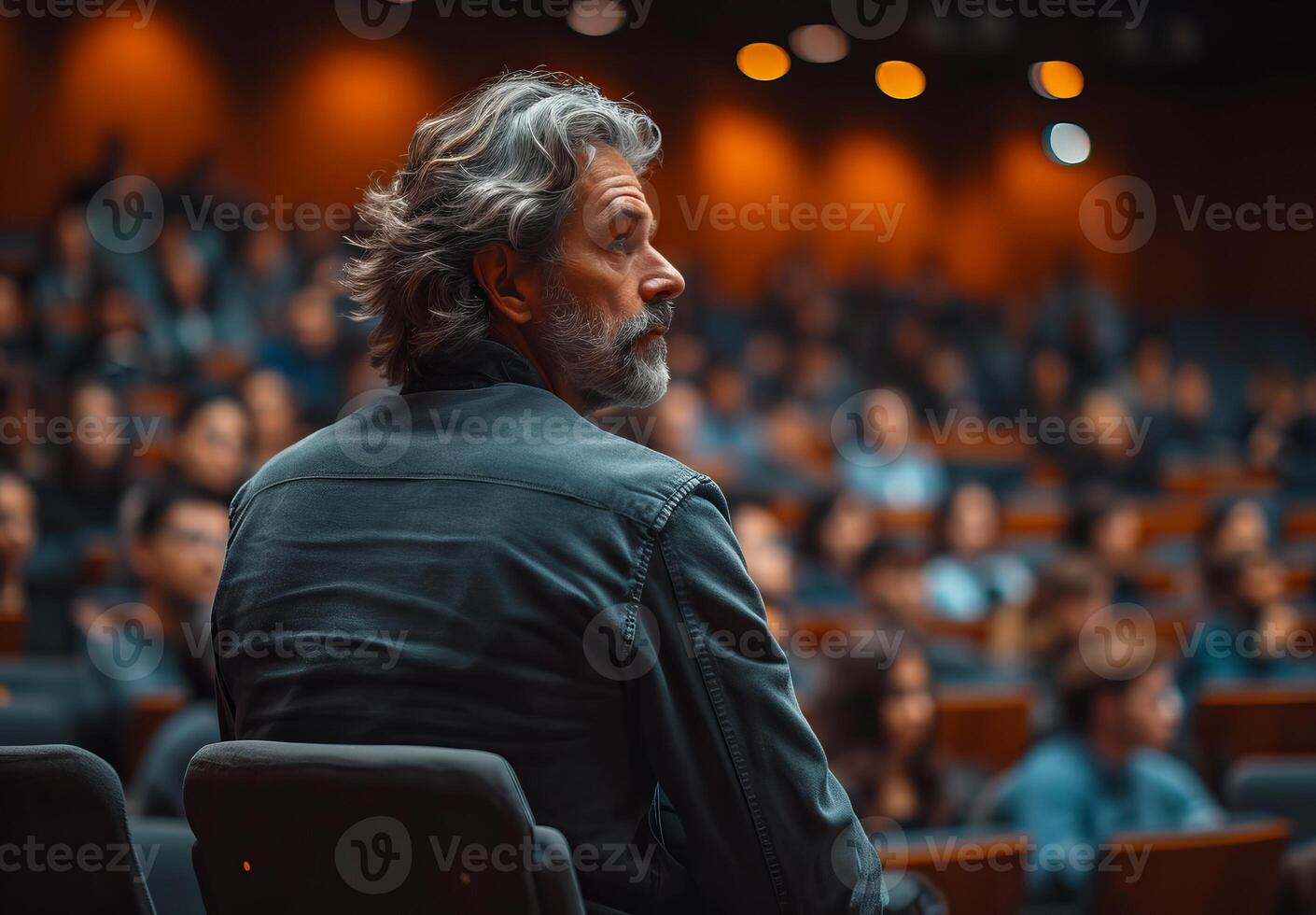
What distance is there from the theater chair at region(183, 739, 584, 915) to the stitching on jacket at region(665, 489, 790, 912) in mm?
139

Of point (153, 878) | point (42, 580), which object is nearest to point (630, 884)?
point (153, 878)

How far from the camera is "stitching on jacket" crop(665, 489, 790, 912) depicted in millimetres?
916

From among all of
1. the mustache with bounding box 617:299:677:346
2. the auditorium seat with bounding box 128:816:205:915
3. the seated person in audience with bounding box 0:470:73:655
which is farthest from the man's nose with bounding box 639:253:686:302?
the seated person in audience with bounding box 0:470:73:655

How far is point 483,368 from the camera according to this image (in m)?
1.10

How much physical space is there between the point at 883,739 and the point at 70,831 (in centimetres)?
191

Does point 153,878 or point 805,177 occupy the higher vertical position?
point 805,177

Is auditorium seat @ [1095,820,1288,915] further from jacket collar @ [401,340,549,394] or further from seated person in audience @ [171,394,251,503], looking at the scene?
seated person in audience @ [171,394,251,503]

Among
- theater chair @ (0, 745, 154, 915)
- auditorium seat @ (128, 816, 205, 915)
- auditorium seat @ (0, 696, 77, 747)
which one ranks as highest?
theater chair @ (0, 745, 154, 915)

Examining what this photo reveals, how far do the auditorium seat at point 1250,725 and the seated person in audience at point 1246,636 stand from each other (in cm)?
54

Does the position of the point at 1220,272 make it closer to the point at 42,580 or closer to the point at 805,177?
the point at 805,177

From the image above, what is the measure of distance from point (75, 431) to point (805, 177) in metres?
7.19

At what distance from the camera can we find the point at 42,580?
3.73 m

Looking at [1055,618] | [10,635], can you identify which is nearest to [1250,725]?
[1055,618]

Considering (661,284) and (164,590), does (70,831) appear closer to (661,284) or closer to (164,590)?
(661,284)
